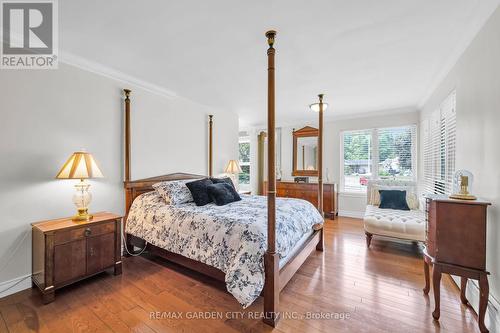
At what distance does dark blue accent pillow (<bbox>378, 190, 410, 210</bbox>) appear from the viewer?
372 cm

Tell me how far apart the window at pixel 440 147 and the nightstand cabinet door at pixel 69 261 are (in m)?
4.24

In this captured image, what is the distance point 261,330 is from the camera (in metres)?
1.68

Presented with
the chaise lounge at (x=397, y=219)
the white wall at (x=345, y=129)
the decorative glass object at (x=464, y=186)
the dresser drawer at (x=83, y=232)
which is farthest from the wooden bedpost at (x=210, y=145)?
the decorative glass object at (x=464, y=186)

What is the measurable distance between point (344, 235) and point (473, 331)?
2.19 meters

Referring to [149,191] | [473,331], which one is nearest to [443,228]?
[473,331]

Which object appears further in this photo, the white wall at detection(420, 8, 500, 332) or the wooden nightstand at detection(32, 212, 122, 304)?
the wooden nightstand at detection(32, 212, 122, 304)

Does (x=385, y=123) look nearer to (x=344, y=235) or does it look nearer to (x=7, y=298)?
(x=344, y=235)

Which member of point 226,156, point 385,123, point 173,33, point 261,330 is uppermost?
point 173,33

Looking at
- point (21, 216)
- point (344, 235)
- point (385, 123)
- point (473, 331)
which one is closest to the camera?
point (473, 331)

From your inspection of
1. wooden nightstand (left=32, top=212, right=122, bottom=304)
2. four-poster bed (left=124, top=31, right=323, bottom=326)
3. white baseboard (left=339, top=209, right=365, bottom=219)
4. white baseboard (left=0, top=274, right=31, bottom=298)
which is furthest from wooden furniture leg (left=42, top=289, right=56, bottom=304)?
white baseboard (left=339, top=209, right=365, bottom=219)

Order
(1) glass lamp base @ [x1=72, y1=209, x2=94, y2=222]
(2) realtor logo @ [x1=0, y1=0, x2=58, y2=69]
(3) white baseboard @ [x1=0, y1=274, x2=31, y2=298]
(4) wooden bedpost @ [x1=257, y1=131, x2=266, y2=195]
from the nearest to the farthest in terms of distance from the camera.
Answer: (2) realtor logo @ [x1=0, y1=0, x2=58, y2=69] → (3) white baseboard @ [x1=0, y1=274, x2=31, y2=298] → (1) glass lamp base @ [x1=72, y1=209, x2=94, y2=222] → (4) wooden bedpost @ [x1=257, y1=131, x2=266, y2=195]

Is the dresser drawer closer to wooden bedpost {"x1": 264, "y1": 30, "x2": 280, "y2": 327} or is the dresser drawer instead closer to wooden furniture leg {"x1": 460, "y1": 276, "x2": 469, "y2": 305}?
wooden bedpost {"x1": 264, "y1": 30, "x2": 280, "y2": 327}

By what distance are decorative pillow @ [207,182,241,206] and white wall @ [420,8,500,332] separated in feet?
8.37

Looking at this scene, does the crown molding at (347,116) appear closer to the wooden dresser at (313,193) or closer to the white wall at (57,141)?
the wooden dresser at (313,193)
